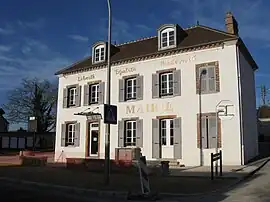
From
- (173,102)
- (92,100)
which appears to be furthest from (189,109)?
(92,100)

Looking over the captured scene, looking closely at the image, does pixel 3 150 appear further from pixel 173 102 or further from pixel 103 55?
pixel 173 102

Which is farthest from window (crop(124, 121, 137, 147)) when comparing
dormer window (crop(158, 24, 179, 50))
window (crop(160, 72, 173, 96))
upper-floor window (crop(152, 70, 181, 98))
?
dormer window (crop(158, 24, 179, 50))

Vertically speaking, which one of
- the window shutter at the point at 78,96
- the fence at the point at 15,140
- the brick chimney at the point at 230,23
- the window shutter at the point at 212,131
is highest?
the brick chimney at the point at 230,23

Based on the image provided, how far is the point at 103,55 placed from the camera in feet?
82.8

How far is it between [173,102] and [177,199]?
11.3m

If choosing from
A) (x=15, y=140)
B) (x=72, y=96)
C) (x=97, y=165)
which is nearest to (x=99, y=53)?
(x=72, y=96)

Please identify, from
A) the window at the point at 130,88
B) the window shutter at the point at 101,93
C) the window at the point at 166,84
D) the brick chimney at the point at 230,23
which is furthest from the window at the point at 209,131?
the window shutter at the point at 101,93

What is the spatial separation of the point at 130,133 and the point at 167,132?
2.91m

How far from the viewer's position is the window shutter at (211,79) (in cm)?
1920

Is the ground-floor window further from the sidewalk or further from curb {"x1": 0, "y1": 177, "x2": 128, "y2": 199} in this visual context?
curb {"x1": 0, "y1": 177, "x2": 128, "y2": 199}

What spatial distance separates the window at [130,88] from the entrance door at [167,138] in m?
3.04

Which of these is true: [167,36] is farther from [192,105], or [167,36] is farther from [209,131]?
[209,131]

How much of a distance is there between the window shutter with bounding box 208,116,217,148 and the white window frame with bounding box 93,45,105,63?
10.1 meters

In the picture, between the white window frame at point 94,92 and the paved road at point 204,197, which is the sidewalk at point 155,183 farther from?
the white window frame at point 94,92
